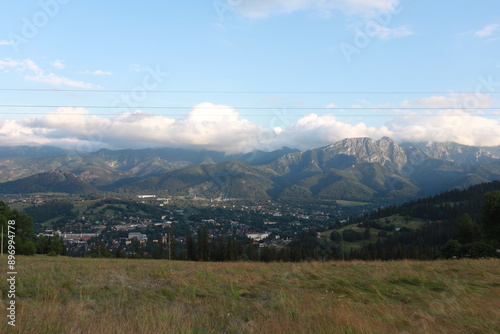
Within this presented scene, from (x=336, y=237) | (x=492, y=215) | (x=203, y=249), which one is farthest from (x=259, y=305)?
(x=336, y=237)

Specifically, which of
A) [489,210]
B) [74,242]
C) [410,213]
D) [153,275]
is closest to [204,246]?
[489,210]

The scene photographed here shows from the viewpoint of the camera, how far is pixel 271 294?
8.56 m

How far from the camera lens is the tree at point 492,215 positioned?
39125 millimetres

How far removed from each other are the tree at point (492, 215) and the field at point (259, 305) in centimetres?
3557

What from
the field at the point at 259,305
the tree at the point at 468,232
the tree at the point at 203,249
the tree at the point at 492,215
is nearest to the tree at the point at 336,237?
the tree at the point at 203,249

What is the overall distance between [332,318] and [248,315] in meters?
1.80

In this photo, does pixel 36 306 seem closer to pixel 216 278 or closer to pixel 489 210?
pixel 216 278

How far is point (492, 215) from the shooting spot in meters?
39.7

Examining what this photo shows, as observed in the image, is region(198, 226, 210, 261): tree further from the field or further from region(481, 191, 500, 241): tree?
the field

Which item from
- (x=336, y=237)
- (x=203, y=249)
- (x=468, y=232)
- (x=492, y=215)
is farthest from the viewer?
(x=336, y=237)

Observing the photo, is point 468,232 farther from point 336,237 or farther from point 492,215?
point 336,237

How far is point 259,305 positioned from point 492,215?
45.9 metres

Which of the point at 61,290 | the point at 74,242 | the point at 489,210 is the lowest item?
the point at 74,242

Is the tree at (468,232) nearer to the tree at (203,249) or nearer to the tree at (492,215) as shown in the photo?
the tree at (492,215)
